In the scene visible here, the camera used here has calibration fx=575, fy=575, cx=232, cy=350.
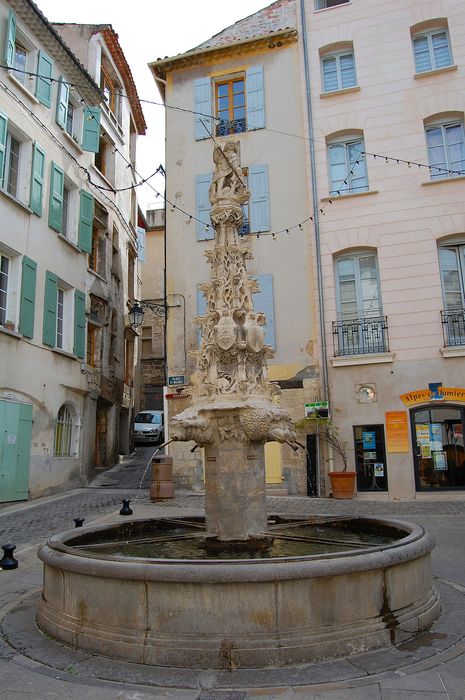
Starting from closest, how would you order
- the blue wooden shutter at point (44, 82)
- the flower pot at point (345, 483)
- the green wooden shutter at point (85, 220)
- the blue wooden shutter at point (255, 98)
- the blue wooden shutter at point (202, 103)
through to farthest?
the flower pot at point (345, 483) < the blue wooden shutter at point (44, 82) < the blue wooden shutter at point (255, 98) < the blue wooden shutter at point (202, 103) < the green wooden shutter at point (85, 220)

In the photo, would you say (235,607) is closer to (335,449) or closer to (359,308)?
(335,449)

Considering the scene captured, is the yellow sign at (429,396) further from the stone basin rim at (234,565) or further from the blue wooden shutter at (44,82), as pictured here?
the blue wooden shutter at (44,82)

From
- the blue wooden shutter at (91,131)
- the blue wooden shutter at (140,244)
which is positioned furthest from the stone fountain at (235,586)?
the blue wooden shutter at (140,244)

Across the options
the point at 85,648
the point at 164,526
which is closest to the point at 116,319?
the point at 164,526

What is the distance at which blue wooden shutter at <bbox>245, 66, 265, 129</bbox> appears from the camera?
18.0 m

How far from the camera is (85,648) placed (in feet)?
13.6

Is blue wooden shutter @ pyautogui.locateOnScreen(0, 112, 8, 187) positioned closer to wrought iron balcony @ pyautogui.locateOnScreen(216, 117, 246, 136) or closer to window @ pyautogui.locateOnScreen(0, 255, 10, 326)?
window @ pyautogui.locateOnScreen(0, 255, 10, 326)

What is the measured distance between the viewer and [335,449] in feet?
50.1

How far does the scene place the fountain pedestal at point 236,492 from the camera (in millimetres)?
5730

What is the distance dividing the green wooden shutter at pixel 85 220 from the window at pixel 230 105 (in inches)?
189

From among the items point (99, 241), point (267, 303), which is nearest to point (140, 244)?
point (99, 241)

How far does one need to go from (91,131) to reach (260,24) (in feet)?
21.7

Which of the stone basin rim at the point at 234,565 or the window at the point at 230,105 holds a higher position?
the window at the point at 230,105

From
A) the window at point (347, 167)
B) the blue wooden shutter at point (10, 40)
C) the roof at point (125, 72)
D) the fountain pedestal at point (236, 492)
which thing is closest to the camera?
the fountain pedestal at point (236, 492)
